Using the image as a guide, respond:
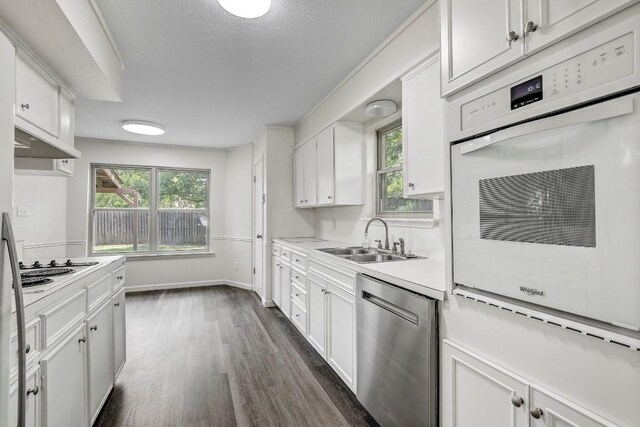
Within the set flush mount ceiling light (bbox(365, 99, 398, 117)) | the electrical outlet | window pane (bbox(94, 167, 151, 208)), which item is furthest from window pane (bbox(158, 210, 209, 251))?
flush mount ceiling light (bbox(365, 99, 398, 117))

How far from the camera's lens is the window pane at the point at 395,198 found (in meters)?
2.53

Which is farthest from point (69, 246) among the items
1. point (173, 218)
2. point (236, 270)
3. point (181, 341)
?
point (181, 341)

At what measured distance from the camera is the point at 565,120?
34.4 inches

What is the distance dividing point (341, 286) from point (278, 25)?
6.06ft

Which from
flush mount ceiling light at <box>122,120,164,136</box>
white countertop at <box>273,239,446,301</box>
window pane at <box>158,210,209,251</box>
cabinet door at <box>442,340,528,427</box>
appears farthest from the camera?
window pane at <box>158,210,209,251</box>

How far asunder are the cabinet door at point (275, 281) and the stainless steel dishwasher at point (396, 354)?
210 centimetres

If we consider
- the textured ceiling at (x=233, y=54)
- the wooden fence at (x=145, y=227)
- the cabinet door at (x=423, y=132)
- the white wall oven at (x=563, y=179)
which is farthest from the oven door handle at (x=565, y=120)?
the wooden fence at (x=145, y=227)

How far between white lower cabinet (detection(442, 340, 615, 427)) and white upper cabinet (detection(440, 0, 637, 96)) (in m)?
1.08

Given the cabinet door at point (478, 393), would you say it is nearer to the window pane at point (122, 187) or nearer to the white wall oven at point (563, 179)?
the white wall oven at point (563, 179)

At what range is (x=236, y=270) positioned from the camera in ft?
17.6

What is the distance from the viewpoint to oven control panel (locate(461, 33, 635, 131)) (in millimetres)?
775

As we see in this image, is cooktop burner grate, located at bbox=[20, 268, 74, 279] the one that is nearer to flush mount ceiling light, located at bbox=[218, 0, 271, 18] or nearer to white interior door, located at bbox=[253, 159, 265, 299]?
flush mount ceiling light, located at bbox=[218, 0, 271, 18]

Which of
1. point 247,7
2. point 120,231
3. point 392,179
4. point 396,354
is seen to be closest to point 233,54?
point 247,7

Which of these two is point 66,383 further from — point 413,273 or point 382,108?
point 382,108
